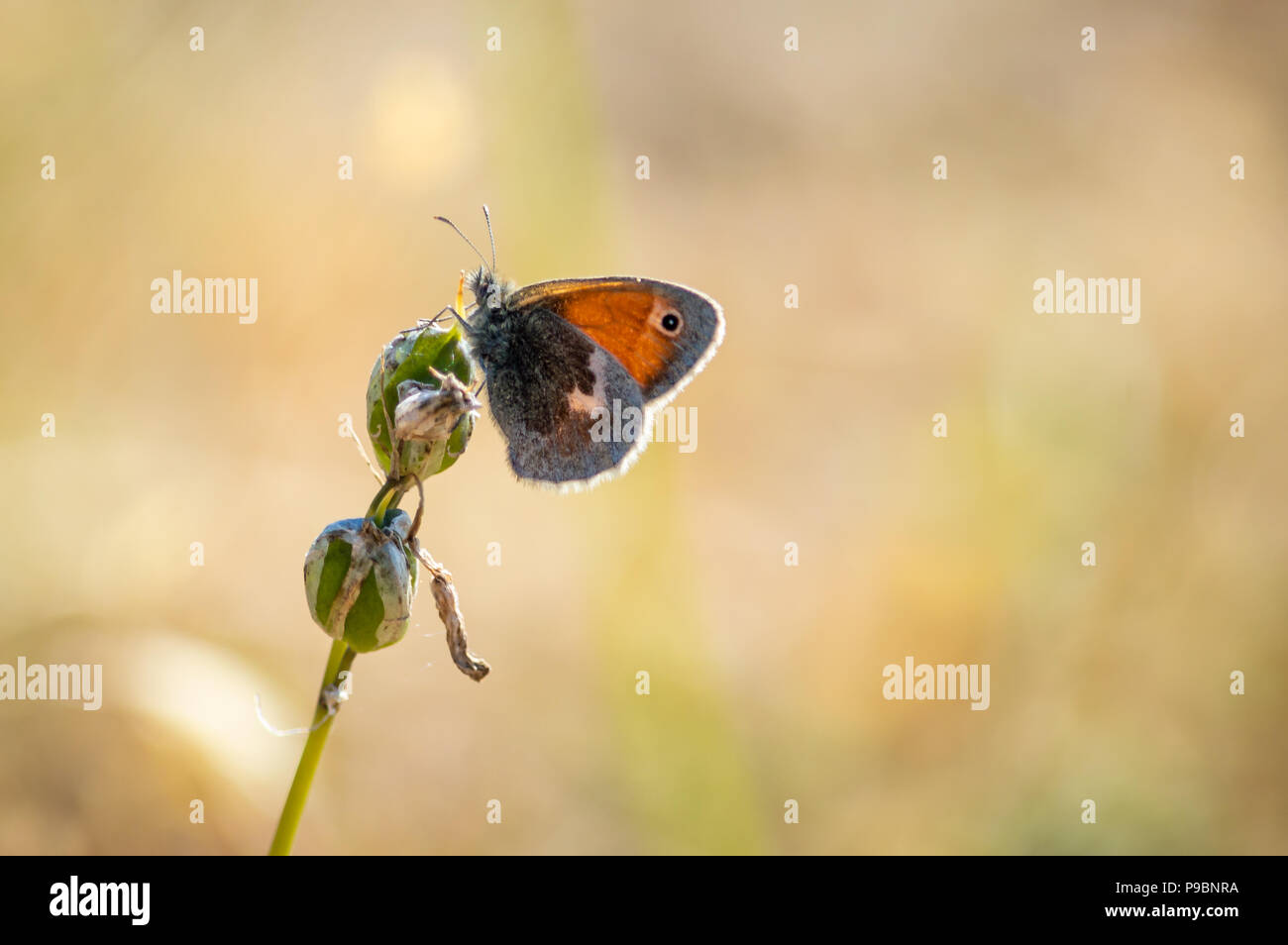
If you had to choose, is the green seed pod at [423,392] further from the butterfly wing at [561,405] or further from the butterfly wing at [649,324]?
the butterfly wing at [649,324]

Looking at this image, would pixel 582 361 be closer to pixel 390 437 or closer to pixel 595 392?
pixel 595 392

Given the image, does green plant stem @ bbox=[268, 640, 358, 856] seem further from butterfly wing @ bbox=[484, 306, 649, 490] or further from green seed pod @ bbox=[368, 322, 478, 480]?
butterfly wing @ bbox=[484, 306, 649, 490]

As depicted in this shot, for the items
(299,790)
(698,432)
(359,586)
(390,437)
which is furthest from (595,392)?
(698,432)

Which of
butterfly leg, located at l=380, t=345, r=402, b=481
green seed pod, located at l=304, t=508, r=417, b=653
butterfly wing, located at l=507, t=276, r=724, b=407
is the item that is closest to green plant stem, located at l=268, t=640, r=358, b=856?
green seed pod, located at l=304, t=508, r=417, b=653

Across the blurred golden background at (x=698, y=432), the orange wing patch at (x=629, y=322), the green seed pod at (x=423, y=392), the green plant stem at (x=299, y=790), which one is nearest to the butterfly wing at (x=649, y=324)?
the orange wing patch at (x=629, y=322)
